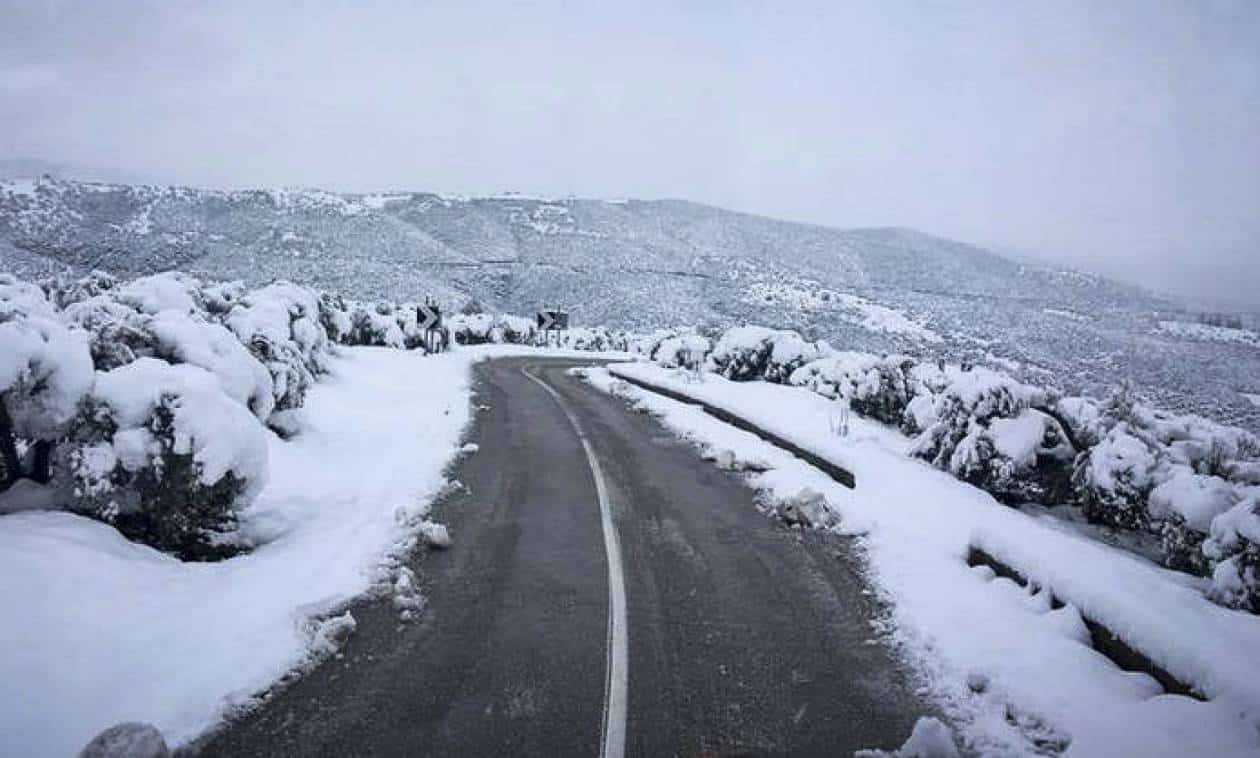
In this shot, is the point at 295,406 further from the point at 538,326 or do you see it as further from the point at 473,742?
the point at 538,326

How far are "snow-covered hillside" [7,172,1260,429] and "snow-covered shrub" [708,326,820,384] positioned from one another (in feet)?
63.9

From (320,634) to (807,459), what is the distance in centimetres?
832

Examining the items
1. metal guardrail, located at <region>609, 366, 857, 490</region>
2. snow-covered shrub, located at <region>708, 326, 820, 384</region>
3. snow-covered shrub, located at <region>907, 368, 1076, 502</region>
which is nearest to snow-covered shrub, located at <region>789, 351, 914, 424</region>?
metal guardrail, located at <region>609, 366, 857, 490</region>

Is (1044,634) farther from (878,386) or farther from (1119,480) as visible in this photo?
(878,386)

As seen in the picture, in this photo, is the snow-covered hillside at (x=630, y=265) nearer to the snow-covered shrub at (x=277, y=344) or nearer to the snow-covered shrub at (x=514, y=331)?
the snow-covered shrub at (x=514, y=331)

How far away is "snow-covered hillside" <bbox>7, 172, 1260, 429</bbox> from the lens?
221ft

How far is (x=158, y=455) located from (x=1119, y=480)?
10.4 meters

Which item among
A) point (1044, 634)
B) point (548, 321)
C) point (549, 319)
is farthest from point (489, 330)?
point (1044, 634)

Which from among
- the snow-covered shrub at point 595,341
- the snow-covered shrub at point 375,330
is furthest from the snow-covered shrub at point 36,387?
the snow-covered shrub at point 595,341

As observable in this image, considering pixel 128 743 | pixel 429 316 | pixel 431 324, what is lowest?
pixel 128 743

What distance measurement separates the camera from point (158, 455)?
20.4 ft

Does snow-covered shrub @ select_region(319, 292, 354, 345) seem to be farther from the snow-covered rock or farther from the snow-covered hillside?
the snow-covered hillside

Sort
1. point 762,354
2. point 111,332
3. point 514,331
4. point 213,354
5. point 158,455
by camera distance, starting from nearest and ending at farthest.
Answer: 1. point 158,455
2. point 111,332
3. point 213,354
4. point 762,354
5. point 514,331

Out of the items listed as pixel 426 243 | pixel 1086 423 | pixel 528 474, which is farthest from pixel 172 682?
pixel 426 243
